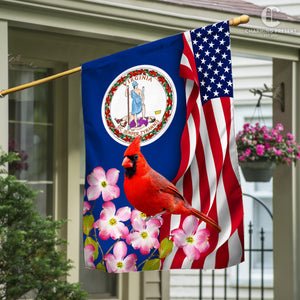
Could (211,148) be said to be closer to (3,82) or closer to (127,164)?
(127,164)

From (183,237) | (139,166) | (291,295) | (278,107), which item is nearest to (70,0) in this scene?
(139,166)

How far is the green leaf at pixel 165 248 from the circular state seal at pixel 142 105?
58 cm

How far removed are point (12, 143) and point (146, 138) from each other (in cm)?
239

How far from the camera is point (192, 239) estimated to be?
3.51 m

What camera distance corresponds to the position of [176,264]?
3531 mm

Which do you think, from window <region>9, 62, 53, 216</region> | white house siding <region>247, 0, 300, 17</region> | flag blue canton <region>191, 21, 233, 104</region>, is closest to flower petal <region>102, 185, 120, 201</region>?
flag blue canton <region>191, 21, 233, 104</region>

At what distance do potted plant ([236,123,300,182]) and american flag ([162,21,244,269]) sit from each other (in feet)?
8.28

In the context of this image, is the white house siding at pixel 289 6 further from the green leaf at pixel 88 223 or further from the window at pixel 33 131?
the green leaf at pixel 88 223

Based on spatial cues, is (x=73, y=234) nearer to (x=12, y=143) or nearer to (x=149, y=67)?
(x=12, y=143)

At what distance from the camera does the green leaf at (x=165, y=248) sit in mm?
3549

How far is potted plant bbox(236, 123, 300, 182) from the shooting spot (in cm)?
590

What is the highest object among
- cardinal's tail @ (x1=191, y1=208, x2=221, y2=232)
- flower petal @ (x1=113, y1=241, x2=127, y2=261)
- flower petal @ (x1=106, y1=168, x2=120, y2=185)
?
flower petal @ (x1=106, y1=168, x2=120, y2=185)

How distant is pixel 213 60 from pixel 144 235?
1080 mm

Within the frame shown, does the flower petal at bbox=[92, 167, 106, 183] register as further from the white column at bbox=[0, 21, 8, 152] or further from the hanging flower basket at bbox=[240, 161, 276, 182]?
the hanging flower basket at bbox=[240, 161, 276, 182]
